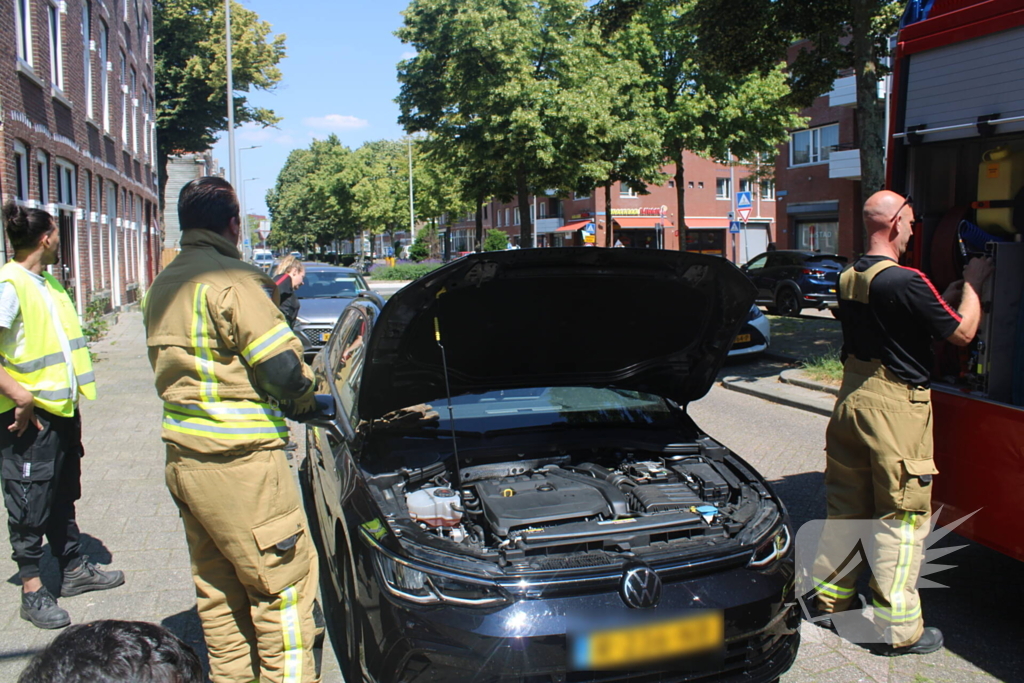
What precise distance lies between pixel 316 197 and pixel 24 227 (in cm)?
7464

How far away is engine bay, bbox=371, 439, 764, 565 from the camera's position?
112 inches

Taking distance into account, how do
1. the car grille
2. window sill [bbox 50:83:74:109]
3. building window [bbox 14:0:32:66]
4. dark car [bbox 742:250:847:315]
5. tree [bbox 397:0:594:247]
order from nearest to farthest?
the car grille, building window [bbox 14:0:32:66], window sill [bbox 50:83:74:109], dark car [bbox 742:250:847:315], tree [bbox 397:0:594:247]

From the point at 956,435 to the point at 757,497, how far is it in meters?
1.05

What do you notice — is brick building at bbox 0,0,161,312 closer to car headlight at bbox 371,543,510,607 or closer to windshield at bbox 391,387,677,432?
windshield at bbox 391,387,677,432

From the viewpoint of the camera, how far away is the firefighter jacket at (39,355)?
12.0ft

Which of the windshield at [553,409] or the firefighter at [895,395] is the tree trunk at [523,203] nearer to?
the windshield at [553,409]

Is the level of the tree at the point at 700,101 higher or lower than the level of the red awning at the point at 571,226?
higher

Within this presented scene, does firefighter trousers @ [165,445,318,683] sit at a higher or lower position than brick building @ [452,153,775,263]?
lower

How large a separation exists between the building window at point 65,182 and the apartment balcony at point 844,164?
25487mm

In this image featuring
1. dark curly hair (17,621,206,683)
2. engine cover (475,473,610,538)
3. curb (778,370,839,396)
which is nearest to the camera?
dark curly hair (17,621,206,683)

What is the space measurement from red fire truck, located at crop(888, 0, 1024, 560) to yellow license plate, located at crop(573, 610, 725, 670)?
1.47 m

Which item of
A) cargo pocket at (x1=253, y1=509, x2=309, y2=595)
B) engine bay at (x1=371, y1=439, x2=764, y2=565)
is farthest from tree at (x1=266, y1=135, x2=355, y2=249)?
cargo pocket at (x1=253, y1=509, x2=309, y2=595)

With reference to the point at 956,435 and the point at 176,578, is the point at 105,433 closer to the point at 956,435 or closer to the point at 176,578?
the point at 176,578

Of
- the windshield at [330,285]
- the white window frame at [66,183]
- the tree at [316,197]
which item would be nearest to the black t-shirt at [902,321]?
the windshield at [330,285]
